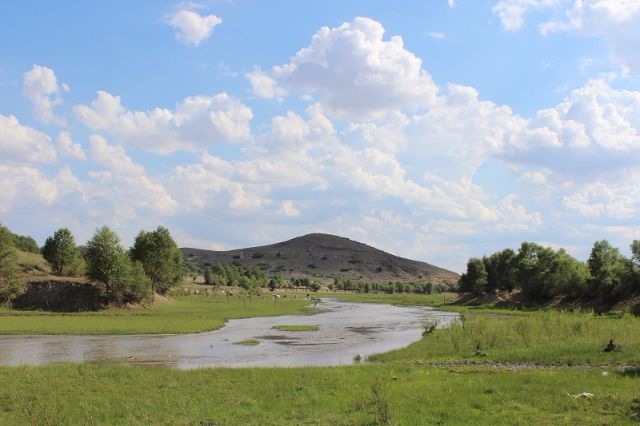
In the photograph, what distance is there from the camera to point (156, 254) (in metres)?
118

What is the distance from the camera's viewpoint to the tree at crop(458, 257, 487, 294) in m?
160

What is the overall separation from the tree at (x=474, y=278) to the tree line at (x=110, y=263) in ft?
297

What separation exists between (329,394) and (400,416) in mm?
5725

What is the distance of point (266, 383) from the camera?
27406 mm

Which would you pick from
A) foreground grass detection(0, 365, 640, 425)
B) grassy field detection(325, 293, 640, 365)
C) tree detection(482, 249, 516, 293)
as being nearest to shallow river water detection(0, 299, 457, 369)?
grassy field detection(325, 293, 640, 365)

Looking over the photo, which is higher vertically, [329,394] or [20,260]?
[20,260]

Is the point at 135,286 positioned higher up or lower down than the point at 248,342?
higher up

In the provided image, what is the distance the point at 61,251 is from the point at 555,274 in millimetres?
111787

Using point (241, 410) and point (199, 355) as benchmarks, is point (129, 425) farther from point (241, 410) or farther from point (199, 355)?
point (199, 355)

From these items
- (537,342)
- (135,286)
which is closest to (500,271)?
(135,286)

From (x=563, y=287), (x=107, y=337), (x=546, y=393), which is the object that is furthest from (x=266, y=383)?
(x=563, y=287)

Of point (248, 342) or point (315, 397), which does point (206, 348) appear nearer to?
point (248, 342)

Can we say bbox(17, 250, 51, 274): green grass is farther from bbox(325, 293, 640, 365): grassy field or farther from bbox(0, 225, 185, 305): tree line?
bbox(325, 293, 640, 365): grassy field

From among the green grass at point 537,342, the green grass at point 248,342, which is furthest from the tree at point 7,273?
the green grass at point 537,342
